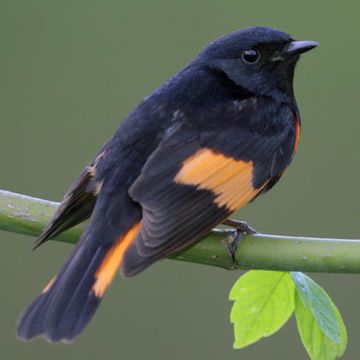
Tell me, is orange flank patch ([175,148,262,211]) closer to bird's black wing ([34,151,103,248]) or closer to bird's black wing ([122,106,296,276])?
bird's black wing ([122,106,296,276])

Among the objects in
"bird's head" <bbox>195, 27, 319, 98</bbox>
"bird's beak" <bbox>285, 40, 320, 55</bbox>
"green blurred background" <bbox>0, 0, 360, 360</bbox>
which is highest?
"bird's beak" <bbox>285, 40, 320, 55</bbox>

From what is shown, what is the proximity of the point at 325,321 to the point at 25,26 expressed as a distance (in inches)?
124

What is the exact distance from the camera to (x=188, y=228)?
242 centimetres

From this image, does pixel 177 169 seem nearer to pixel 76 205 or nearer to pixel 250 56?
pixel 76 205

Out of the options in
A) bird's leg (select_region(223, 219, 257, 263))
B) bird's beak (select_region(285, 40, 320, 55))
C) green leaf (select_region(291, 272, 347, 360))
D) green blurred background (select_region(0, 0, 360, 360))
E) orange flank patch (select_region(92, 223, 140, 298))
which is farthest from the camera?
green blurred background (select_region(0, 0, 360, 360))

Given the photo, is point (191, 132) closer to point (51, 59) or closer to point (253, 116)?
point (253, 116)

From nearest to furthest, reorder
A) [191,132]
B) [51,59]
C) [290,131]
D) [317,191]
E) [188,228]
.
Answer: [188,228], [191,132], [290,131], [317,191], [51,59]

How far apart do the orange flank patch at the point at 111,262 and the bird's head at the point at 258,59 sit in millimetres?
692

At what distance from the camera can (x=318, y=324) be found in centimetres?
223

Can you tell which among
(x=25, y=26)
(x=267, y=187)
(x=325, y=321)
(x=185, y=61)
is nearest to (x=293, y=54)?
(x=267, y=187)

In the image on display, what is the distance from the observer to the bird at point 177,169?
2.37 metres

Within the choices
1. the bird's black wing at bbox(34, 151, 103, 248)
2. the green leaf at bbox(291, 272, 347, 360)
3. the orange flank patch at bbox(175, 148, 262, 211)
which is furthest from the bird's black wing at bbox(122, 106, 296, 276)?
the green leaf at bbox(291, 272, 347, 360)

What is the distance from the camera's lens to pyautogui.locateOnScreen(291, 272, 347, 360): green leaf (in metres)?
2.23

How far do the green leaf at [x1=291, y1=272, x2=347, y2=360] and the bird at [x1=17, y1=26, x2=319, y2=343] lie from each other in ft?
0.95
